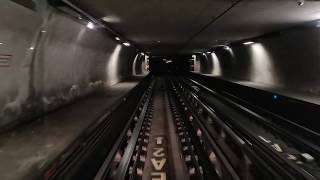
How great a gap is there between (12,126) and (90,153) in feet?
5.63

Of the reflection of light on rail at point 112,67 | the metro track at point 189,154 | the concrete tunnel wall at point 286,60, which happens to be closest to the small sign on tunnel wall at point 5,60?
the metro track at point 189,154

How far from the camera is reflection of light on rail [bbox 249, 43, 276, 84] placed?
12742 mm

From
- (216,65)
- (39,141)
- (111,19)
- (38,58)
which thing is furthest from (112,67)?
(216,65)

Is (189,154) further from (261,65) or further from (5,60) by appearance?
(261,65)

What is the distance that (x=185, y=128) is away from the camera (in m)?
9.59

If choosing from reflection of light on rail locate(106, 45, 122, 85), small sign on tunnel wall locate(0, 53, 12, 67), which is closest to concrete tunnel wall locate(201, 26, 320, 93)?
reflection of light on rail locate(106, 45, 122, 85)

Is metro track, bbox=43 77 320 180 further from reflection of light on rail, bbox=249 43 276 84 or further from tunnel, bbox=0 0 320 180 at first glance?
reflection of light on rail, bbox=249 43 276 84

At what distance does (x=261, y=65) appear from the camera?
13.6 metres

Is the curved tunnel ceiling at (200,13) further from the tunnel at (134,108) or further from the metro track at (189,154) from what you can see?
the metro track at (189,154)

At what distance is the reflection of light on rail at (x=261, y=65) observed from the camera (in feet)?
41.8

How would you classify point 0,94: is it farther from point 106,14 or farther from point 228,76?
point 228,76

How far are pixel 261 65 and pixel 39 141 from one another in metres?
10.7

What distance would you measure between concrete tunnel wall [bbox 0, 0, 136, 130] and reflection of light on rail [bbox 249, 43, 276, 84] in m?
6.82

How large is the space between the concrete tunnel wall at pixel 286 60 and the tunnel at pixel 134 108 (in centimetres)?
6
